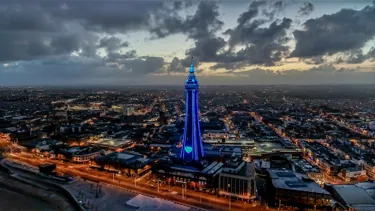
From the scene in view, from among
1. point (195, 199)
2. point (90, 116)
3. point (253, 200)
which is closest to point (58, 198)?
point (195, 199)

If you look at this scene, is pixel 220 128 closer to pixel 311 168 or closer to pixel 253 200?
pixel 311 168

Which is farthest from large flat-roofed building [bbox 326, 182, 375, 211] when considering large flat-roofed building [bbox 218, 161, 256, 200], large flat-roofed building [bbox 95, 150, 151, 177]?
large flat-roofed building [bbox 95, 150, 151, 177]

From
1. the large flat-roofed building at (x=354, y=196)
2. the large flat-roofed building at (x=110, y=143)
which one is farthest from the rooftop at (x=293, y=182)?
the large flat-roofed building at (x=110, y=143)

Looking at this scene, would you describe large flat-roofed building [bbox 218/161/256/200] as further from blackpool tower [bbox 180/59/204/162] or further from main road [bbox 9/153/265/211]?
blackpool tower [bbox 180/59/204/162]

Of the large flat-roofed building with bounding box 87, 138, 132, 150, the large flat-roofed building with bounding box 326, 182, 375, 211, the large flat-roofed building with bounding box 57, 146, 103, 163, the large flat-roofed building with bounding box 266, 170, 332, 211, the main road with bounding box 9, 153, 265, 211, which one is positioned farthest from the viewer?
the large flat-roofed building with bounding box 87, 138, 132, 150

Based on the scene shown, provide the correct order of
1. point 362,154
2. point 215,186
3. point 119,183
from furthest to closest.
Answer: point 362,154
point 119,183
point 215,186
